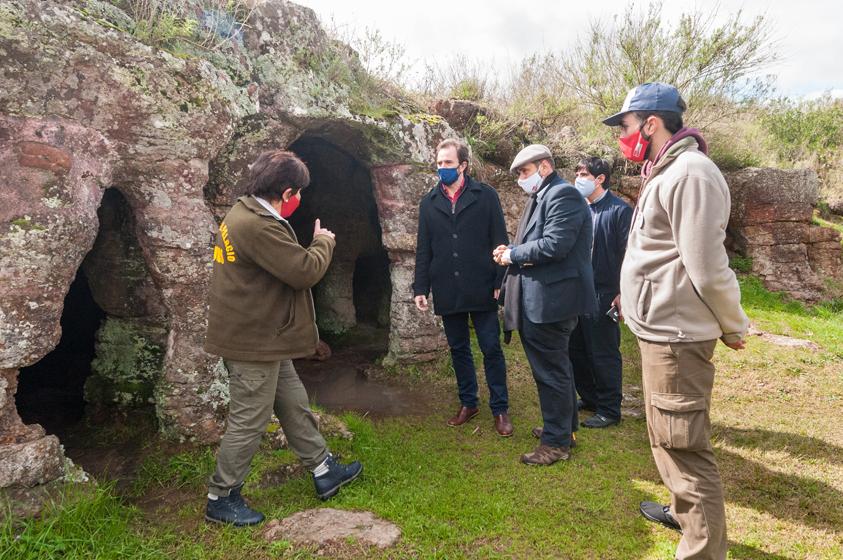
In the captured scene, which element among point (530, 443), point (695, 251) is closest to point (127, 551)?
point (530, 443)

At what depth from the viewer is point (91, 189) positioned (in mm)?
3393

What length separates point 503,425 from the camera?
Answer: 14.8 ft

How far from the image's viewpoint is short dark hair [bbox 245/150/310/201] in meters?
3.05

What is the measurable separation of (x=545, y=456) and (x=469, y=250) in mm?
1717

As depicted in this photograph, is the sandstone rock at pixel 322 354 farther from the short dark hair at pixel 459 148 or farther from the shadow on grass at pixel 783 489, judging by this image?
the shadow on grass at pixel 783 489

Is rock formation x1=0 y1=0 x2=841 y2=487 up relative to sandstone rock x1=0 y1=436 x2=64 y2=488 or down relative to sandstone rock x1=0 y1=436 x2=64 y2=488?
up

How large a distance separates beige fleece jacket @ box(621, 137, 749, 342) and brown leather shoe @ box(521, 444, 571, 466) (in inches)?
64.1

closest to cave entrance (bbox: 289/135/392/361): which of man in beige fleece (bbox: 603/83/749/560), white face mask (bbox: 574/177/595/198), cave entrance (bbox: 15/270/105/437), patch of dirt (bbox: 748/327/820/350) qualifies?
cave entrance (bbox: 15/270/105/437)

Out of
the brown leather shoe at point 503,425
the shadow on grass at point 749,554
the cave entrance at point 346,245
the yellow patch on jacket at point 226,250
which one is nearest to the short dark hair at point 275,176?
the yellow patch on jacket at point 226,250

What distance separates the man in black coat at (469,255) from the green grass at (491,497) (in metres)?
0.67

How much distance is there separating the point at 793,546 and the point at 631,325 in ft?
5.36

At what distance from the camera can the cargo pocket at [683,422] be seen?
2404 millimetres

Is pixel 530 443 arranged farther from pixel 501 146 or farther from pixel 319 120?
pixel 501 146

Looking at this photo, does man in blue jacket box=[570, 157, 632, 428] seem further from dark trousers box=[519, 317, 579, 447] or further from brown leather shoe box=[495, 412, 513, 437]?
dark trousers box=[519, 317, 579, 447]
